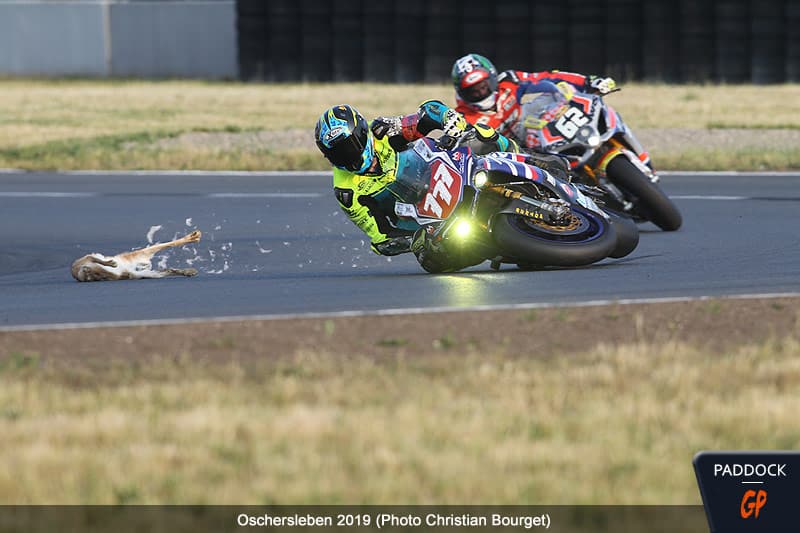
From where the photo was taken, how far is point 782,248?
10.5m

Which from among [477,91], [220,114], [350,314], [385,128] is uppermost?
[477,91]

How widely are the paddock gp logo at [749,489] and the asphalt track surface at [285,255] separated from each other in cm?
314

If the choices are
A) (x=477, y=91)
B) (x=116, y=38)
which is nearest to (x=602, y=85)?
(x=477, y=91)

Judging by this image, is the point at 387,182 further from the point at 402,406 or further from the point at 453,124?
the point at 402,406

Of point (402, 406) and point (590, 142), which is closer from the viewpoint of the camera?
point (402, 406)

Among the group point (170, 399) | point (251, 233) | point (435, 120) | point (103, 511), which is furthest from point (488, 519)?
point (251, 233)

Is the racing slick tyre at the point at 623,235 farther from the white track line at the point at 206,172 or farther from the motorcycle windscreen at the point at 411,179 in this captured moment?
the white track line at the point at 206,172

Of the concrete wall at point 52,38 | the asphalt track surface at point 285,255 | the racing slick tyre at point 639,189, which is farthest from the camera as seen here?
the concrete wall at point 52,38

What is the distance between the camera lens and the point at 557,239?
8859mm

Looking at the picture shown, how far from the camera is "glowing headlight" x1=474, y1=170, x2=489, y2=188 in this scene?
8945 mm

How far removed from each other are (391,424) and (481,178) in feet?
11.0

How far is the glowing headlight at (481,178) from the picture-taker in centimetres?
895

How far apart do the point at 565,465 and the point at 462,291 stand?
3.46 meters

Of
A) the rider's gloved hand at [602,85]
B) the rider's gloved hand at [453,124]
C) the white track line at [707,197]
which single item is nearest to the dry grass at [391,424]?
the rider's gloved hand at [453,124]
